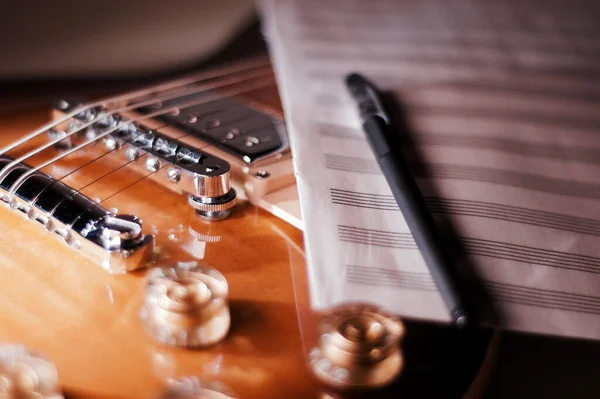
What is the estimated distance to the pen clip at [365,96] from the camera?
21.5 inches

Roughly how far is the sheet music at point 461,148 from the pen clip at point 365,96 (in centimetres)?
1

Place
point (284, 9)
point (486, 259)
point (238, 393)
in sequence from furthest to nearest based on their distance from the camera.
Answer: point (284, 9), point (486, 259), point (238, 393)

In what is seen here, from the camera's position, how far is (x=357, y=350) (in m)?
0.33

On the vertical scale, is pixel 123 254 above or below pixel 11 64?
below

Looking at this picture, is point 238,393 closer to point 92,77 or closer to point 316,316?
point 316,316

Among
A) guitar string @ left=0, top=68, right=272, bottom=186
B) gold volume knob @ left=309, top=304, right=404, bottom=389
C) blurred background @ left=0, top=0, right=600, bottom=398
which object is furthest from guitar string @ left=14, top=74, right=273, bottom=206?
gold volume knob @ left=309, top=304, right=404, bottom=389

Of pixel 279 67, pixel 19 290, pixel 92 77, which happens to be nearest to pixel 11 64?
pixel 92 77

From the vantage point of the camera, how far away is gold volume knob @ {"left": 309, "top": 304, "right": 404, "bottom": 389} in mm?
327

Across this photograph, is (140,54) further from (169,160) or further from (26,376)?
(26,376)

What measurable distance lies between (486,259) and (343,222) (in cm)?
9

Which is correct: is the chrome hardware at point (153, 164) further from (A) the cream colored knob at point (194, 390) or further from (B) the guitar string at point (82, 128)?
(A) the cream colored knob at point (194, 390)

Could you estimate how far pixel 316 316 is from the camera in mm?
382

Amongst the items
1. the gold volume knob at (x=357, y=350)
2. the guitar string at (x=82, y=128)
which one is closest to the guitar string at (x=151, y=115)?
the guitar string at (x=82, y=128)

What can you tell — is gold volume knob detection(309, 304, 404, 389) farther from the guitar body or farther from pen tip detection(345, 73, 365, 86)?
pen tip detection(345, 73, 365, 86)
